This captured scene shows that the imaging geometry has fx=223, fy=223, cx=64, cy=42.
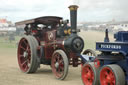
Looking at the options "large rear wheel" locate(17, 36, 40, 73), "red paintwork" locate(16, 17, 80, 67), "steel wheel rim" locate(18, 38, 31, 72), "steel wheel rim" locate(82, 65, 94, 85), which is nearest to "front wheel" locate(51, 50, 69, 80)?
"red paintwork" locate(16, 17, 80, 67)

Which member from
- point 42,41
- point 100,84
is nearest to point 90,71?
point 100,84

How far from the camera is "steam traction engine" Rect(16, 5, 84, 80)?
22.4ft

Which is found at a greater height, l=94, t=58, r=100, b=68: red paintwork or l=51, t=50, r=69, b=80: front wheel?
l=94, t=58, r=100, b=68: red paintwork

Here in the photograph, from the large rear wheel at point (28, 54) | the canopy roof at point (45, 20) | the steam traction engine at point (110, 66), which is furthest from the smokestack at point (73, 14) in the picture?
the steam traction engine at point (110, 66)

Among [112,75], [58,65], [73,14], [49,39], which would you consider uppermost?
[73,14]

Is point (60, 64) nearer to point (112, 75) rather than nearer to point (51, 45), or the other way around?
A: point (51, 45)

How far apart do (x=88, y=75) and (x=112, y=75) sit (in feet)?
2.90

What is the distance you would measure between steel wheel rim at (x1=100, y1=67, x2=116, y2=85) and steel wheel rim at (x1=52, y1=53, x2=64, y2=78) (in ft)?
6.60

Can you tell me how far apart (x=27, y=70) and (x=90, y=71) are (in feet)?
10.6

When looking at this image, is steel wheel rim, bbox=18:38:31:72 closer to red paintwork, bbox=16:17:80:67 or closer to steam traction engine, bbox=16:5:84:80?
steam traction engine, bbox=16:5:84:80

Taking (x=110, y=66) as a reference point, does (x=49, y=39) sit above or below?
above

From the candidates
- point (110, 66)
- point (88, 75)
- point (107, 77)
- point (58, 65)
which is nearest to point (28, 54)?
point (58, 65)

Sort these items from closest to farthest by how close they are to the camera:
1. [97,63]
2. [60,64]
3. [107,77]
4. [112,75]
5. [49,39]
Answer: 1. [112,75]
2. [107,77]
3. [97,63]
4. [60,64]
5. [49,39]

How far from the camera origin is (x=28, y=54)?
807 cm
